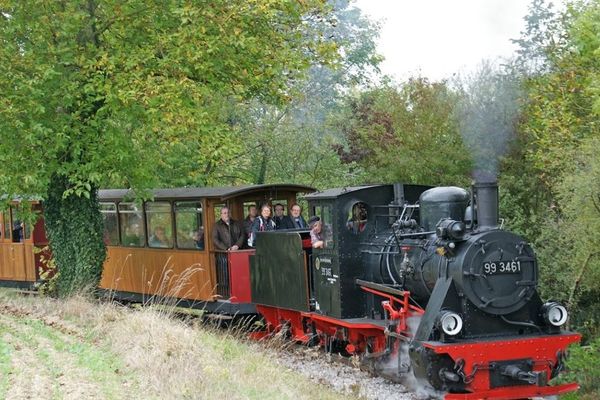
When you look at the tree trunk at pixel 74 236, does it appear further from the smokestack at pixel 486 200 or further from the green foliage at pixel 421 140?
the smokestack at pixel 486 200

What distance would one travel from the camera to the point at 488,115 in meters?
12.3

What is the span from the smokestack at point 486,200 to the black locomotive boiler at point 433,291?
11 mm

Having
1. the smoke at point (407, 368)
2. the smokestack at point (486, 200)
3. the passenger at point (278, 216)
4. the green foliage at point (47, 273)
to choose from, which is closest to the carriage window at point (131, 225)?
the green foliage at point (47, 273)

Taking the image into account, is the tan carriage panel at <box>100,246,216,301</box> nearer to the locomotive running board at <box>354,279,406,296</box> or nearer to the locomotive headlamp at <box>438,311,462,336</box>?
the locomotive running board at <box>354,279,406,296</box>

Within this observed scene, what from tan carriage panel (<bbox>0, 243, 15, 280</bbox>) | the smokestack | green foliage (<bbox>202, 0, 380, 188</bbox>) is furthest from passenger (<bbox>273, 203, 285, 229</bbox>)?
tan carriage panel (<bbox>0, 243, 15, 280</bbox>)

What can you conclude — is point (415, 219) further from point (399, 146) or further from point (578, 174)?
point (399, 146)

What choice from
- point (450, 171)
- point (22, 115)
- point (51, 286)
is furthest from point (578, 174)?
point (51, 286)

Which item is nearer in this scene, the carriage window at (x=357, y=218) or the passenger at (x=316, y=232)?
the carriage window at (x=357, y=218)

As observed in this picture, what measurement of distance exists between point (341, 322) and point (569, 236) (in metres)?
4.41

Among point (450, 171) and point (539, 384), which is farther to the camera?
point (450, 171)

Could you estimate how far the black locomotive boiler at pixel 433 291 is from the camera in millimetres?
9211

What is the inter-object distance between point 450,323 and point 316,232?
3.36 meters

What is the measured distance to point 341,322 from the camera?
11305mm

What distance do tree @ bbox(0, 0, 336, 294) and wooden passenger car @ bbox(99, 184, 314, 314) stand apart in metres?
1.04
